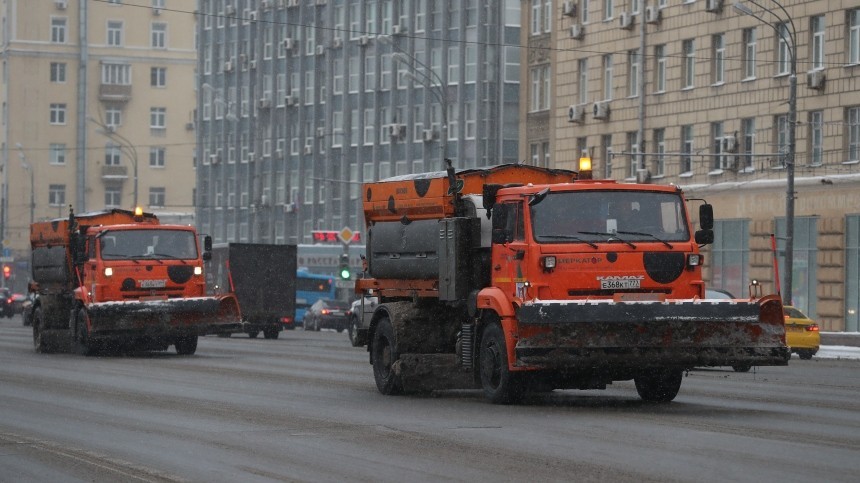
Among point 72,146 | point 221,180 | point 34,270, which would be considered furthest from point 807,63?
point 72,146

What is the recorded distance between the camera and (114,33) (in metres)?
128

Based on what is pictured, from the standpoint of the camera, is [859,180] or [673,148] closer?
[859,180]

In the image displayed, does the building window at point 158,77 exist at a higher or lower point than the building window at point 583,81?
higher

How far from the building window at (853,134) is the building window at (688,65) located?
8127mm

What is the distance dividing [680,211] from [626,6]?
138 feet

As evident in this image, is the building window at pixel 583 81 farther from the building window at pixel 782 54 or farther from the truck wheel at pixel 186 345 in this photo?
the truck wheel at pixel 186 345

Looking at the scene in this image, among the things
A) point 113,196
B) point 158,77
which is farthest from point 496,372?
point 158,77

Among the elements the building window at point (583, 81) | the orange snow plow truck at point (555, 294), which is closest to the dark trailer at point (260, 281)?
the building window at point (583, 81)

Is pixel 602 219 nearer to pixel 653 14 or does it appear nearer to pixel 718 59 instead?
pixel 718 59

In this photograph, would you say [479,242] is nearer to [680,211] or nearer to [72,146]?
[680,211]

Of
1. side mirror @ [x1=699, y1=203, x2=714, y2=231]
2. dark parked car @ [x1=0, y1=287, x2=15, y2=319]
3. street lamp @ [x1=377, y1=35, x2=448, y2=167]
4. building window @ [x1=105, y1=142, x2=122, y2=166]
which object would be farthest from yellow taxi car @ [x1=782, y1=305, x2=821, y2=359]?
building window @ [x1=105, y1=142, x2=122, y2=166]

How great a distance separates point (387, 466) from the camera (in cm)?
1305

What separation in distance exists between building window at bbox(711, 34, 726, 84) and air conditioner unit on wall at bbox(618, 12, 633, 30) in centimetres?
442

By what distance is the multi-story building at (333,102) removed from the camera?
80562mm
